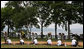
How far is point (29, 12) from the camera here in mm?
43250

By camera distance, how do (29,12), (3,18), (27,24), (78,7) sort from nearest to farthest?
(78,7) → (29,12) → (27,24) → (3,18)

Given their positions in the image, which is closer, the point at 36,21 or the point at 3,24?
the point at 36,21

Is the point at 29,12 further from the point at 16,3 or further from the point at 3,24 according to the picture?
the point at 3,24

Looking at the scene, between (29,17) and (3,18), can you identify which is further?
(3,18)

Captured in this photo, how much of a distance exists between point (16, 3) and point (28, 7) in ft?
13.6

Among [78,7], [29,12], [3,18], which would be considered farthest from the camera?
[3,18]

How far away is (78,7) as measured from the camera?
40469mm

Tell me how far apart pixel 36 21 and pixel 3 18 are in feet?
40.2

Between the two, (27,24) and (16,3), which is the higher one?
(16,3)

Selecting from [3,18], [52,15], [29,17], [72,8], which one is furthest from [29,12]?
[3,18]

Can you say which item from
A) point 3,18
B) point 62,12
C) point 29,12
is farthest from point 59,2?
point 3,18

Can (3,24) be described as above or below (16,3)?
below

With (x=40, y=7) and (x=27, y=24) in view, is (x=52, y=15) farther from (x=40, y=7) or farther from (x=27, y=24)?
(x=27, y=24)

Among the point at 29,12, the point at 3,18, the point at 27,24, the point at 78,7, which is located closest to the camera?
the point at 78,7
